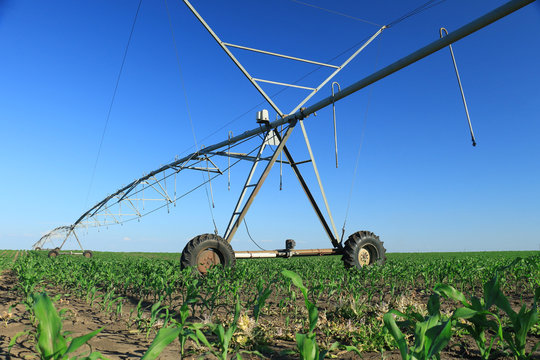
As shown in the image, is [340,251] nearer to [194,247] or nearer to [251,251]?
[251,251]

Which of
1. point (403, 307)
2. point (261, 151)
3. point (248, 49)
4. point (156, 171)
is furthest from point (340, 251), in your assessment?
point (156, 171)

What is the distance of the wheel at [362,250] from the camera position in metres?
9.29

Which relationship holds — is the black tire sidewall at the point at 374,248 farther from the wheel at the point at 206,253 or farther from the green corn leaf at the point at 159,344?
the green corn leaf at the point at 159,344

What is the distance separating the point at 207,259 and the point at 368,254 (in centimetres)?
474

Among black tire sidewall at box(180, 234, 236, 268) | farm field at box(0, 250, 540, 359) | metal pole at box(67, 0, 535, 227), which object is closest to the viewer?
farm field at box(0, 250, 540, 359)

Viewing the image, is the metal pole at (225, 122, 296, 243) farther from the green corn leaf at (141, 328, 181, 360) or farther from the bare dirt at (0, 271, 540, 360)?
the green corn leaf at (141, 328, 181, 360)

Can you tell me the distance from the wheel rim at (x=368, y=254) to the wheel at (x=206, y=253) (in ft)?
12.8

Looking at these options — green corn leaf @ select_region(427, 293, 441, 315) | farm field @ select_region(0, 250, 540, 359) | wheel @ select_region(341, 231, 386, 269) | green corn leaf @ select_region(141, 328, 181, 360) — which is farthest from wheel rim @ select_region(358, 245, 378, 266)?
green corn leaf @ select_region(141, 328, 181, 360)

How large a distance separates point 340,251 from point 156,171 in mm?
9141

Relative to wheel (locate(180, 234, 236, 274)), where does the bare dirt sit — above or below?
below

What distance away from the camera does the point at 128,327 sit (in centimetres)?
411

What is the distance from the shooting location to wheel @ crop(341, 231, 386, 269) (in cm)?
929

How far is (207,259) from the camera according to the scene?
7410mm

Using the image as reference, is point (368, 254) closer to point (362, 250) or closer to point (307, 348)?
point (362, 250)
